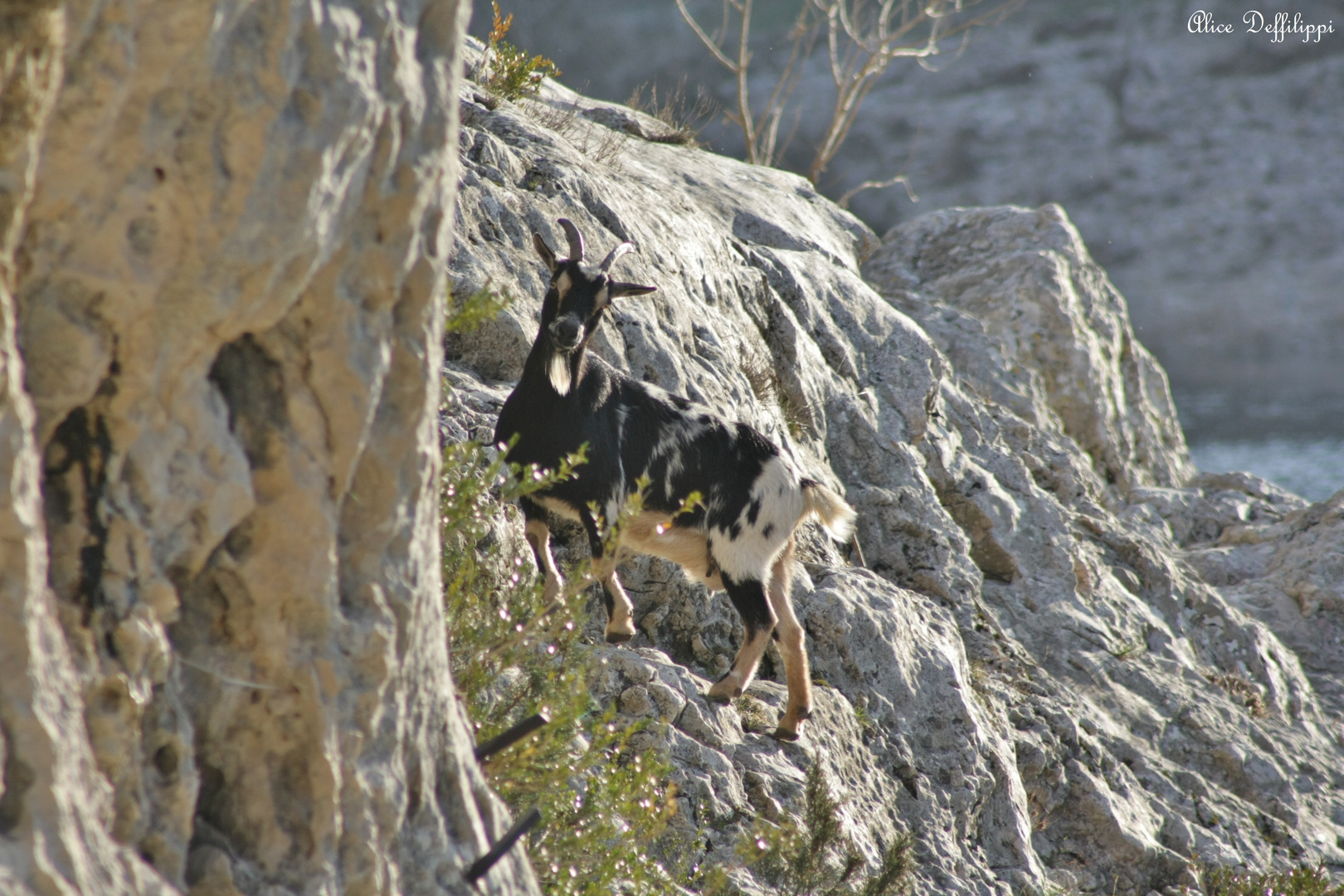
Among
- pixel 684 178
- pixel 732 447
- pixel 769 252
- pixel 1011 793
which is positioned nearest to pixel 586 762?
pixel 732 447

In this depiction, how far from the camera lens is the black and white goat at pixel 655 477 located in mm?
5379

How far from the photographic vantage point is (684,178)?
10812mm

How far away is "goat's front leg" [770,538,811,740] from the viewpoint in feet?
18.8

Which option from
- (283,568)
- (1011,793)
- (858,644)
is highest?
(283,568)

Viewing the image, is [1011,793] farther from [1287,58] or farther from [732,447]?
[1287,58]

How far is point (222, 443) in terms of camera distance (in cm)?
208

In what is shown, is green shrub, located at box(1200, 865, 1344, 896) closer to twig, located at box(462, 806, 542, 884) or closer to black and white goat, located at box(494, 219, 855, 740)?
black and white goat, located at box(494, 219, 855, 740)

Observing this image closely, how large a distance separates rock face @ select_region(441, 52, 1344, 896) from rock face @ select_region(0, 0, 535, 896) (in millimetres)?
2817

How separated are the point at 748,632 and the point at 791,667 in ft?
0.95

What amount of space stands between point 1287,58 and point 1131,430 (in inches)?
1361

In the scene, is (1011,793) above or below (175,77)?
below

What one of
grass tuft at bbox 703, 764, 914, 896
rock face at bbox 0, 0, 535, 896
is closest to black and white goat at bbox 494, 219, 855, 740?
grass tuft at bbox 703, 764, 914, 896

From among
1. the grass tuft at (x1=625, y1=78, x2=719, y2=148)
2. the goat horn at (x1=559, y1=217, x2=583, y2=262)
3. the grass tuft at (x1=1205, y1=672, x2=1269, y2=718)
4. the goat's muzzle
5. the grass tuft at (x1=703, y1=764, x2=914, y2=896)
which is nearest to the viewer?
the grass tuft at (x1=703, y1=764, x2=914, y2=896)
